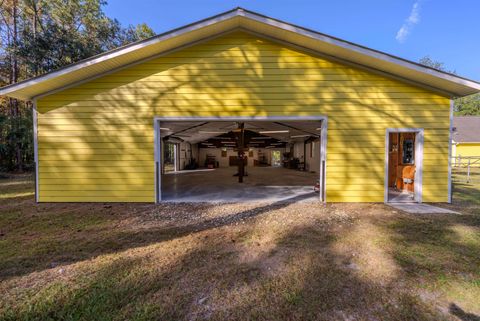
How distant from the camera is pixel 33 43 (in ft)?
43.2

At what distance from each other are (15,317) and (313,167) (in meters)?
15.6

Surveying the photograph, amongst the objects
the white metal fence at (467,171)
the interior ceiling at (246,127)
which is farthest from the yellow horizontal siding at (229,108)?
the white metal fence at (467,171)

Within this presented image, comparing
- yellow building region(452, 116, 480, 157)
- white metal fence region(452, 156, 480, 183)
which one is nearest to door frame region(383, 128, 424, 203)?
white metal fence region(452, 156, 480, 183)

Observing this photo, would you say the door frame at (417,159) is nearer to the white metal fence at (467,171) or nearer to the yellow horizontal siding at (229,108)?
the yellow horizontal siding at (229,108)

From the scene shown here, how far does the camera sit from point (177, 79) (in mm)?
6047

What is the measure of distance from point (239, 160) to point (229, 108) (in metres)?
5.03

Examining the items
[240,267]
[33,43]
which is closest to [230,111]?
[240,267]

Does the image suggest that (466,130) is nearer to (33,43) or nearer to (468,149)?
(468,149)

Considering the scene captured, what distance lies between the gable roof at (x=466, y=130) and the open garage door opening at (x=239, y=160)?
1663cm

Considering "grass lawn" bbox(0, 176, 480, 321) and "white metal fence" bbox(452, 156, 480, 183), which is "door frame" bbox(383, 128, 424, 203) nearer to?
"grass lawn" bbox(0, 176, 480, 321)

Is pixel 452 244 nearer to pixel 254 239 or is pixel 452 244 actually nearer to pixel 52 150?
pixel 254 239

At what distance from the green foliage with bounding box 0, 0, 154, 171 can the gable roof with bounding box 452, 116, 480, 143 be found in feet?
106

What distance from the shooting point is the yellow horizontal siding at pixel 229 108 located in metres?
5.99

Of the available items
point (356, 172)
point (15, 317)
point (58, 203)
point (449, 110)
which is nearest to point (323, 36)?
point (356, 172)
